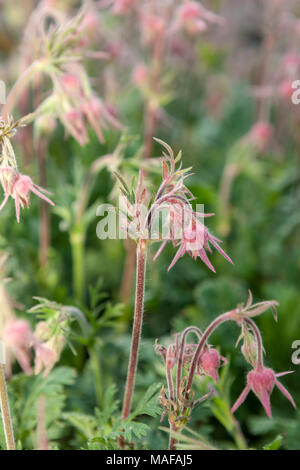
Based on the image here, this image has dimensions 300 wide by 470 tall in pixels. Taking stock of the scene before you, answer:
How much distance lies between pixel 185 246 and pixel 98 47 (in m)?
1.41

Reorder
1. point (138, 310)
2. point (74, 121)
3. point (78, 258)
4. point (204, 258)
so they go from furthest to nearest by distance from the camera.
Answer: point (78, 258), point (74, 121), point (138, 310), point (204, 258)

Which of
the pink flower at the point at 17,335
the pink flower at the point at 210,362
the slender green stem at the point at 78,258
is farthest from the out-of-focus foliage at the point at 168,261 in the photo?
the pink flower at the point at 17,335

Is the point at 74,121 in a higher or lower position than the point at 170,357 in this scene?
higher

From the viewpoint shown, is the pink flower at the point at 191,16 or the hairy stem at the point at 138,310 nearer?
the hairy stem at the point at 138,310

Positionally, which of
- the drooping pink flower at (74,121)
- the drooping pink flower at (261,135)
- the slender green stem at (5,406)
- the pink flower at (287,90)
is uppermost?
the pink flower at (287,90)

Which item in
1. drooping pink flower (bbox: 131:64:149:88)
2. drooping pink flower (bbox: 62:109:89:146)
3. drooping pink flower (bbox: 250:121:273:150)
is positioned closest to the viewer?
drooping pink flower (bbox: 62:109:89:146)

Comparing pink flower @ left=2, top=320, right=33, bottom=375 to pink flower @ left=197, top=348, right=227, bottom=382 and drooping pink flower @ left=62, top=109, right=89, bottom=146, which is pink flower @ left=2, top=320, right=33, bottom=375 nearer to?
pink flower @ left=197, top=348, right=227, bottom=382

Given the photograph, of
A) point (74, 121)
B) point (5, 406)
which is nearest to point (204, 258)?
point (5, 406)

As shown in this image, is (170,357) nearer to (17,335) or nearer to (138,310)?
(138,310)

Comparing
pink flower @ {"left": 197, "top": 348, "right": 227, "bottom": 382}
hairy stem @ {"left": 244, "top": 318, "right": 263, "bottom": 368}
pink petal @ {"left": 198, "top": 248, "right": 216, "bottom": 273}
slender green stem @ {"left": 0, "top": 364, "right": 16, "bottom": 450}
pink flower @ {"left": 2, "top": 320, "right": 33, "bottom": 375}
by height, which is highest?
pink petal @ {"left": 198, "top": 248, "right": 216, "bottom": 273}

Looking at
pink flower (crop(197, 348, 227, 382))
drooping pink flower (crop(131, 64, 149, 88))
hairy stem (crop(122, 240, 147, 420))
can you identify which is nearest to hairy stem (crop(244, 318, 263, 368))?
pink flower (crop(197, 348, 227, 382))

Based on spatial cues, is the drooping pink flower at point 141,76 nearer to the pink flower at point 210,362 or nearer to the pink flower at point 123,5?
the pink flower at point 123,5

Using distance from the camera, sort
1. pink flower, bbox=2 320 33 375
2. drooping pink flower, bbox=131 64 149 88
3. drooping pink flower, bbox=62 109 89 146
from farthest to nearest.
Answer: drooping pink flower, bbox=131 64 149 88, drooping pink flower, bbox=62 109 89 146, pink flower, bbox=2 320 33 375

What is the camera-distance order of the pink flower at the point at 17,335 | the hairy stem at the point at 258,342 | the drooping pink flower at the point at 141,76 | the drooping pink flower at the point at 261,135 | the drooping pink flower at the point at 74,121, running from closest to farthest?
the pink flower at the point at 17,335, the hairy stem at the point at 258,342, the drooping pink flower at the point at 74,121, the drooping pink flower at the point at 141,76, the drooping pink flower at the point at 261,135
